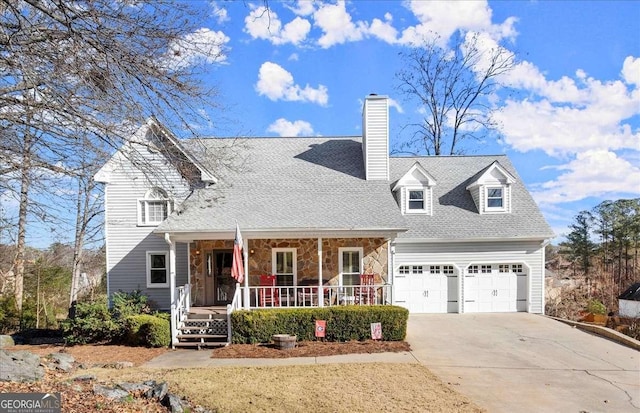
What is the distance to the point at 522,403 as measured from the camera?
7227mm

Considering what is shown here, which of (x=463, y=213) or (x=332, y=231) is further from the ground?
(x=463, y=213)

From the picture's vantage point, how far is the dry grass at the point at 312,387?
6.82m

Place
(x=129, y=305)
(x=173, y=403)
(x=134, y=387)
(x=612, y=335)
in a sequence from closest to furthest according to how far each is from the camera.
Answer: (x=173, y=403) → (x=134, y=387) → (x=612, y=335) → (x=129, y=305)

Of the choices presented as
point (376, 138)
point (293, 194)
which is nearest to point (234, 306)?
point (293, 194)

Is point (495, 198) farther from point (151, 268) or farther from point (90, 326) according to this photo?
point (90, 326)

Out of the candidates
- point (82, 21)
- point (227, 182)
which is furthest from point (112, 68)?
point (227, 182)

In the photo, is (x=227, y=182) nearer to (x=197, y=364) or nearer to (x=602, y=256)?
(x=197, y=364)

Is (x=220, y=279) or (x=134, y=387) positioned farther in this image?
(x=220, y=279)

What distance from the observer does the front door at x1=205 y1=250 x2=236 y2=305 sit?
585 inches

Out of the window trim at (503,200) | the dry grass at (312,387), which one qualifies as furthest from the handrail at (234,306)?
the window trim at (503,200)

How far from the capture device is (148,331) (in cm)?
1189

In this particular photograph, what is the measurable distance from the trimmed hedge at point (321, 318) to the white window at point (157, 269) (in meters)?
5.11

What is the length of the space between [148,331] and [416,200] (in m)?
11.4

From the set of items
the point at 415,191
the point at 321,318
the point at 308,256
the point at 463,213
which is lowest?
the point at 321,318
